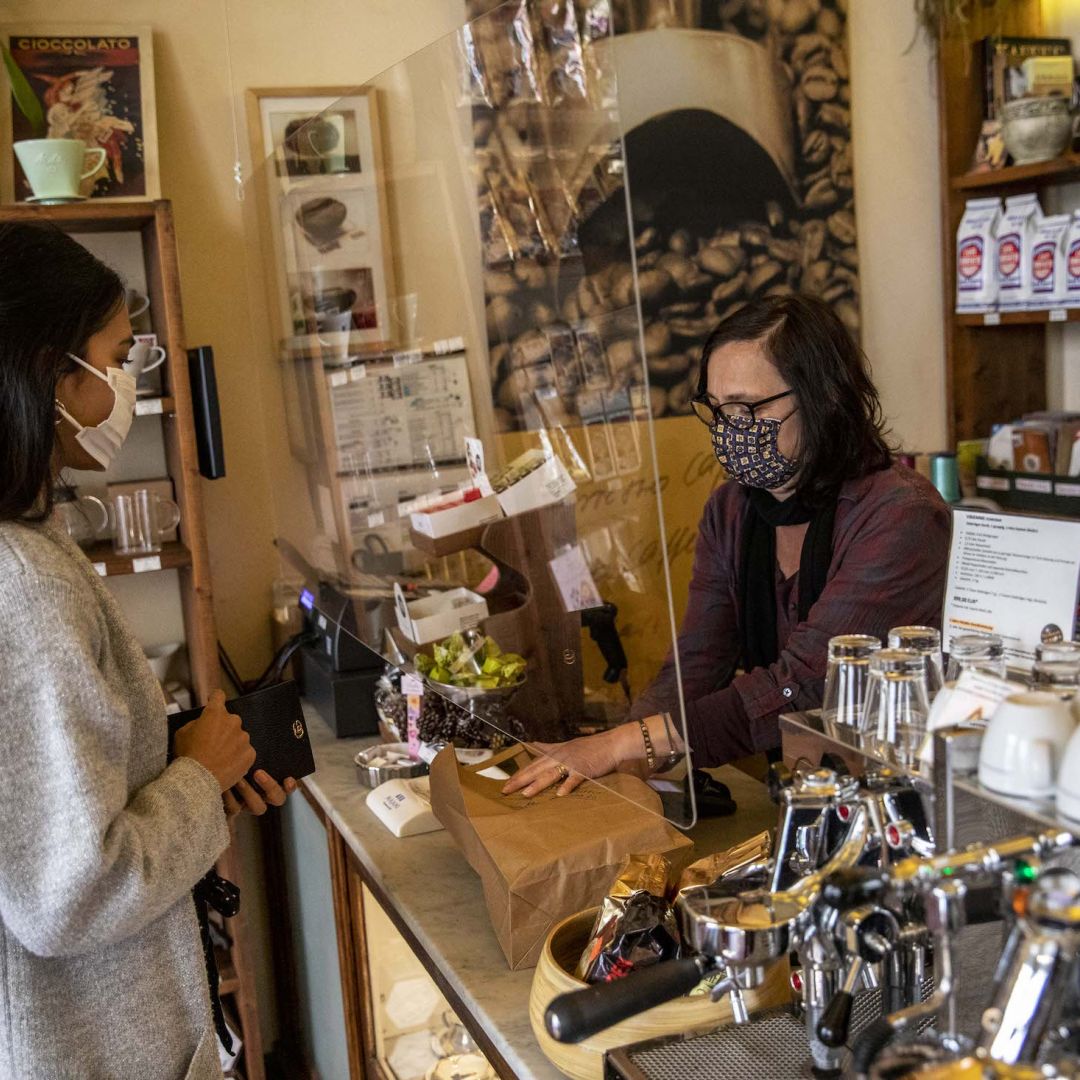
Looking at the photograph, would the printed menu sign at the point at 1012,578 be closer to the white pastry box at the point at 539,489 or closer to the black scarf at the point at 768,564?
the black scarf at the point at 768,564

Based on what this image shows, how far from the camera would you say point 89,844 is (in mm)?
1180

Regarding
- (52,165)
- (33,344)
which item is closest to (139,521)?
(52,165)

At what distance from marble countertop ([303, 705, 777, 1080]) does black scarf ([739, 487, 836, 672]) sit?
0.24m

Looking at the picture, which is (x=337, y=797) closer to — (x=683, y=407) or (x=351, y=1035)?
(x=351, y=1035)

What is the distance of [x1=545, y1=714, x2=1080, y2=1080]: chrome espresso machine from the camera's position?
773mm

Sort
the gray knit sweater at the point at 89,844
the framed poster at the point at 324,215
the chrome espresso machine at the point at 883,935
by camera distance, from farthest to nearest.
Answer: the framed poster at the point at 324,215, the gray knit sweater at the point at 89,844, the chrome espresso machine at the point at 883,935

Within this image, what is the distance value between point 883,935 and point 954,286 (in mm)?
2908

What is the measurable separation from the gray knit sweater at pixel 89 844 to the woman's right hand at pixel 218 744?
7 cm

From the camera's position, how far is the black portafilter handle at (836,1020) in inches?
37.9

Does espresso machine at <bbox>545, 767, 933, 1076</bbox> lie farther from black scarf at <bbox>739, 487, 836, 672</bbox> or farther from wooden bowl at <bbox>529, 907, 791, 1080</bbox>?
black scarf at <bbox>739, 487, 836, 672</bbox>

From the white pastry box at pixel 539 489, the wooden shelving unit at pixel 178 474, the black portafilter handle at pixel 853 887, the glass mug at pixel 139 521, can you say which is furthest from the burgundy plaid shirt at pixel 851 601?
the glass mug at pixel 139 521

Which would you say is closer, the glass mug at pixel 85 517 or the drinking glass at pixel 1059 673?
the drinking glass at pixel 1059 673

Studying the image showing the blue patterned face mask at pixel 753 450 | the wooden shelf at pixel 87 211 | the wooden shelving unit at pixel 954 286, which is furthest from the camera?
the wooden shelving unit at pixel 954 286

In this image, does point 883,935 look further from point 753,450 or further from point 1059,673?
point 753,450
